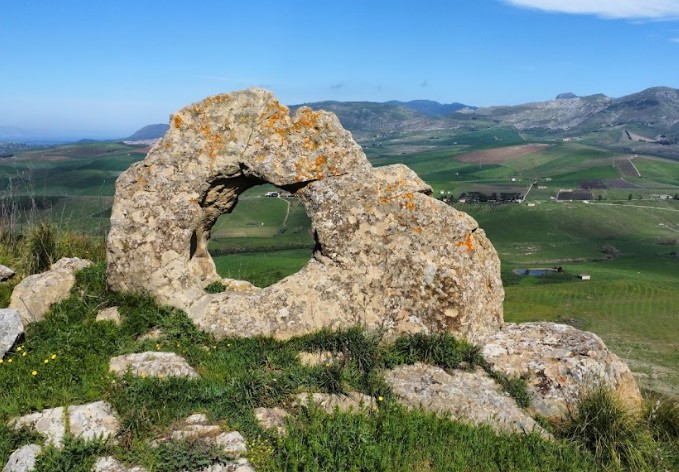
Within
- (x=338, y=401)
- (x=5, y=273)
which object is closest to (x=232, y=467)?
(x=338, y=401)

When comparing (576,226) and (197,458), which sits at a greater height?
(197,458)

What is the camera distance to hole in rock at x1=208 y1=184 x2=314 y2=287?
103 meters

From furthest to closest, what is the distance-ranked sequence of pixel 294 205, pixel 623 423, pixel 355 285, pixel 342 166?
pixel 294 205
pixel 342 166
pixel 355 285
pixel 623 423

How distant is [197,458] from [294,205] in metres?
176

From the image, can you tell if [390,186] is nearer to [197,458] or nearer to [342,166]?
[342,166]

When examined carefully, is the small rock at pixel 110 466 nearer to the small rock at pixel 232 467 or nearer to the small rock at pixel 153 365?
the small rock at pixel 232 467

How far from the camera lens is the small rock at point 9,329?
10.2 metres

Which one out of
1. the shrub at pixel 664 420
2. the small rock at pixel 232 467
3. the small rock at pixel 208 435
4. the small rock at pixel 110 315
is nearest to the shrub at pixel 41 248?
the small rock at pixel 110 315

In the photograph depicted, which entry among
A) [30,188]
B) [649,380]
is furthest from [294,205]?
[30,188]

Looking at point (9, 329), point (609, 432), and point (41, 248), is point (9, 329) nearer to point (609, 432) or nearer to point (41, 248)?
point (41, 248)

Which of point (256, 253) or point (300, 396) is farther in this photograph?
point (256, 253)

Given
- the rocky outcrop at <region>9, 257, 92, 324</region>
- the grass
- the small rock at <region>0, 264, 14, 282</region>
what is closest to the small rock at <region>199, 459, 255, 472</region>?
the grass

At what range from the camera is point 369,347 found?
33.7ft

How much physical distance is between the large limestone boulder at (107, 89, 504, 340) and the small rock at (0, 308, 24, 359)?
223 cm
